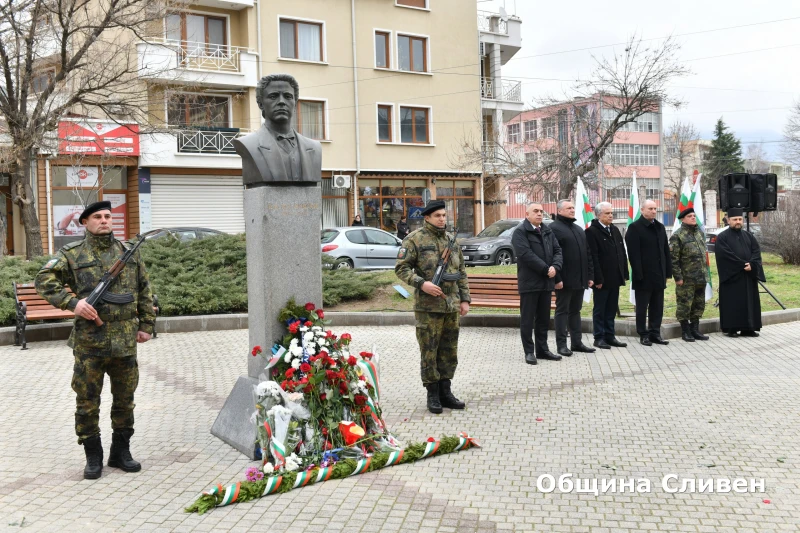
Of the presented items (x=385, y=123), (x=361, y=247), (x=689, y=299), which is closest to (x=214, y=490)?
(x=689, y=299)

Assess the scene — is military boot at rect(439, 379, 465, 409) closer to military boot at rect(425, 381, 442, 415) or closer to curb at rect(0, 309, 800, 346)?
military boot at rect(425, 381, 442, 415)

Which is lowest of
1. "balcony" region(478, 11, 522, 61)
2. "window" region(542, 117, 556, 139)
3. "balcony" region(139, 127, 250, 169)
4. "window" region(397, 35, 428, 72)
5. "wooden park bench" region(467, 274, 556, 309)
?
"wooden park bench" region(467, 274, 556, 309)

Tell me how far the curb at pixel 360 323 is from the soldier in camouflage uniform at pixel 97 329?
23.0 feet

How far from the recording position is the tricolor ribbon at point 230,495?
17.3ft

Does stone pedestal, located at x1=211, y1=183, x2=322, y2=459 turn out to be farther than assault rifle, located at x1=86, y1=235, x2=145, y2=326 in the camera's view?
Yes

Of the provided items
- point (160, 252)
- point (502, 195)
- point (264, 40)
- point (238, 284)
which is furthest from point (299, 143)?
point (502, 195)

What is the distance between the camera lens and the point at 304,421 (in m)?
6.04

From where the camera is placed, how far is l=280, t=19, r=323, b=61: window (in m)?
33.2

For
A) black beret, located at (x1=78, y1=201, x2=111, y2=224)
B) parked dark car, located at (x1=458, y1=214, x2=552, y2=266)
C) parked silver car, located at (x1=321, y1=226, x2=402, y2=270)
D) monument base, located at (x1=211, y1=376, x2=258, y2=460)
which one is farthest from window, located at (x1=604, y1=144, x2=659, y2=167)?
black beret, located at (x1=78, y1=201, x2=111, y2=224)

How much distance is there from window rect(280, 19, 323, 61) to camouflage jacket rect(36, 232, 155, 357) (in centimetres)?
2846

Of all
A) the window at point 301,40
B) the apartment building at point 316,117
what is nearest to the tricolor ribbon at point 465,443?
the apartment building at point 316,117

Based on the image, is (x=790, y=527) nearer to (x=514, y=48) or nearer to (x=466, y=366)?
(x=466, y=366)

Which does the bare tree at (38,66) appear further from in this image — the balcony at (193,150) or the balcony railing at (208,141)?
the balcony railing at (208,141)

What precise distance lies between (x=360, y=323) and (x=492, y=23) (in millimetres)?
30252
